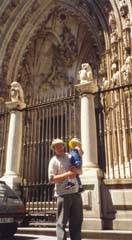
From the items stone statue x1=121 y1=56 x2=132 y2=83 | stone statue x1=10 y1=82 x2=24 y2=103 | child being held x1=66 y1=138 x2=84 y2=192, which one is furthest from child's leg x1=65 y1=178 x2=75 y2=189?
stone statue x1=121 y1=56 x2=132 y2=83

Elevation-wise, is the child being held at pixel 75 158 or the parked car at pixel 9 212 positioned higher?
the child being held at pixel 75 158

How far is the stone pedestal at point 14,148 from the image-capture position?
7.65 metres

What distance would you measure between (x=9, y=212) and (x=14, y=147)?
2.29 meters

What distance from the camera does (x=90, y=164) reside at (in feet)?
22.1

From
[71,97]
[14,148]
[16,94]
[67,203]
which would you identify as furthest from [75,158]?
[16,94]

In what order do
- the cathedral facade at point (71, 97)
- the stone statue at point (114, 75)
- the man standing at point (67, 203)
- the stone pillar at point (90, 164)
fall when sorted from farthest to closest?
the stone statue at point (114, 75), the cathedral facade at point (71, 97), the stone pillar at point (90, 164), the man standing at point (67, 203)

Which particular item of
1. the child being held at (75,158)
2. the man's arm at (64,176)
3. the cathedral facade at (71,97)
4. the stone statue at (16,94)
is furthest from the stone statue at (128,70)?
the man's arm at (64,176)

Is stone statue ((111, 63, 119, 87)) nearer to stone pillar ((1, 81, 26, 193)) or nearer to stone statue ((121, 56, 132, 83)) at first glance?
stone statue ((121, 56, 132, 83))

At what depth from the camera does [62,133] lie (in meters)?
7.84

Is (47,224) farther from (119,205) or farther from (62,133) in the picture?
(62,133)

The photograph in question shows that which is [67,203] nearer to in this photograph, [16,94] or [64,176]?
[64,176]

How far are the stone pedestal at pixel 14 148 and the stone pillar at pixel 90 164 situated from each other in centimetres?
180

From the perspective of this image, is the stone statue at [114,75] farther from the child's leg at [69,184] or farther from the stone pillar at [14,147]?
the child's leg at [69,184]

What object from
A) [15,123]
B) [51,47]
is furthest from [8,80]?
[15,123]
